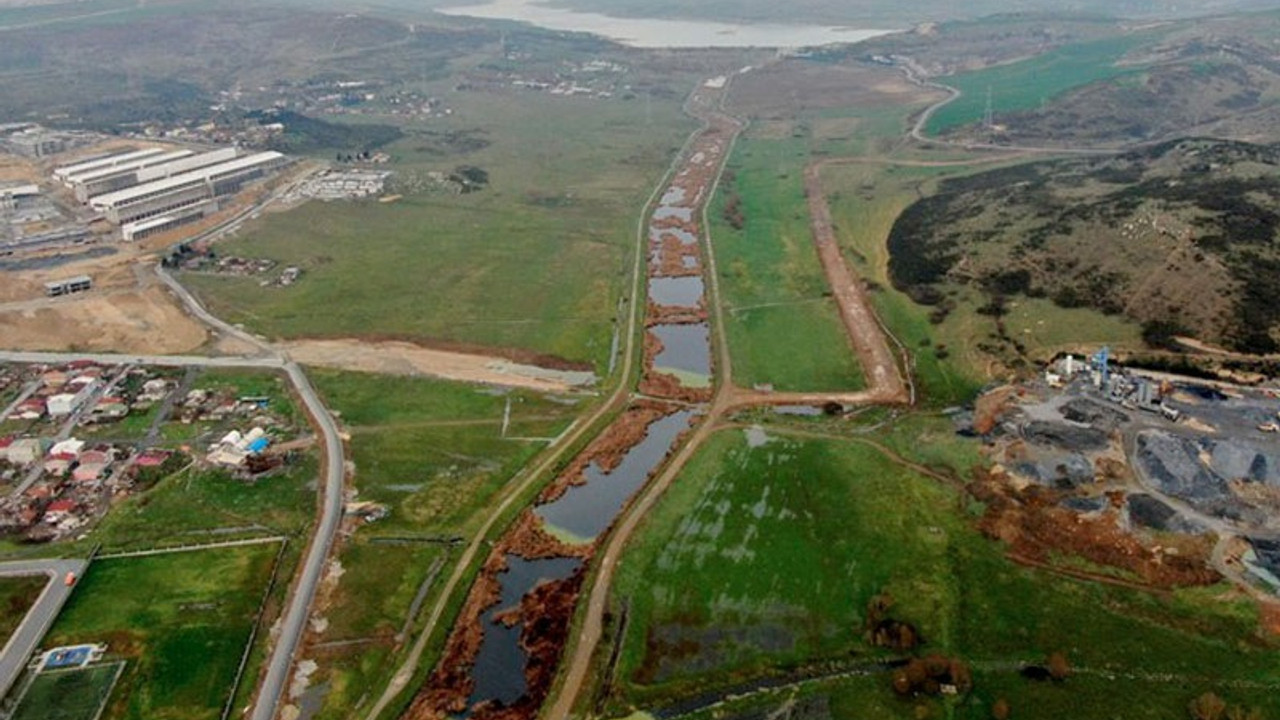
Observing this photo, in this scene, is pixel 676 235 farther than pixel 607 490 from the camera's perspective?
Yes

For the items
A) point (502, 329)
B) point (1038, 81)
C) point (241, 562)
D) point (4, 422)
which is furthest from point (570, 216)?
point (1038, 81)

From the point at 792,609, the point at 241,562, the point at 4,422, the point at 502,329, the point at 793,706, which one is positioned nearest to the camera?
the point at 793,706

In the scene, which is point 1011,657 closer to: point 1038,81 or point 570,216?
point 570,216

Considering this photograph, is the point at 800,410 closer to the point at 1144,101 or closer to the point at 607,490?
the point at 607,490

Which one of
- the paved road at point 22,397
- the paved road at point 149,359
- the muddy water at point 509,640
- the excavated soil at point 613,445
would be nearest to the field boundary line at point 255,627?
the muddy water at point 509,640

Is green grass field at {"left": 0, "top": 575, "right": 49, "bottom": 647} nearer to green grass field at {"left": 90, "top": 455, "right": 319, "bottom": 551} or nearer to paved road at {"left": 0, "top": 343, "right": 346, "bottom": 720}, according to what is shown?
green grass field at {"left": 90, "top": 455, "right": 319, "bottom": 551}

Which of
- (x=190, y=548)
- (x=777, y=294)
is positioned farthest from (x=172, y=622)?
(x=777, y=294)

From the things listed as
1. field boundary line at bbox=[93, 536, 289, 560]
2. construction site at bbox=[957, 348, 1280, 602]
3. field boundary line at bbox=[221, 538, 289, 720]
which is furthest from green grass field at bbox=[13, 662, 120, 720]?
construction site at bbox=[957, 348, 1280, 602]
